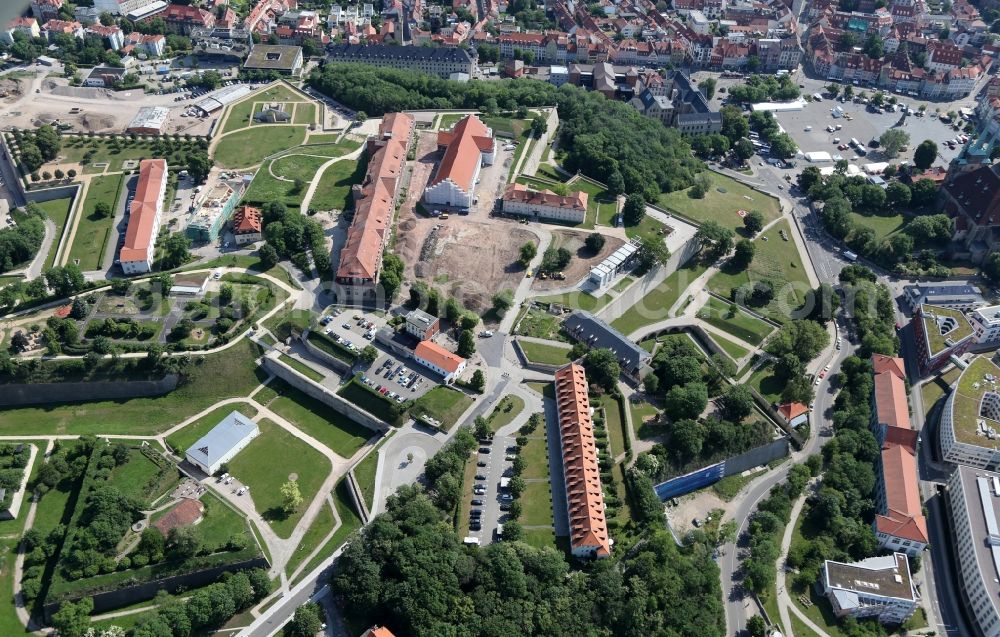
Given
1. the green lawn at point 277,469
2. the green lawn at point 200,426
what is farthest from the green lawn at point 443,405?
the green lawn at point 200,426

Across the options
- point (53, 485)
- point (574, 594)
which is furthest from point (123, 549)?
point (574, 594)

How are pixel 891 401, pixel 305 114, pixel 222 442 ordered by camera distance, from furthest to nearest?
1. pixel 305 114
2. pixel 891 401
3. pixel 222 442

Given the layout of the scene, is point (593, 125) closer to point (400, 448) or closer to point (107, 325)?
point (400, 448)

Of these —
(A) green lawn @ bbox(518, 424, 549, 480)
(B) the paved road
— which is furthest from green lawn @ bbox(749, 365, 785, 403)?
(A) green lawn @ bbox(518, 424, 549, 480)

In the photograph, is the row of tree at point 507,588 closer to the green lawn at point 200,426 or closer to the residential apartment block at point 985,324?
the green lawn at point 200,426

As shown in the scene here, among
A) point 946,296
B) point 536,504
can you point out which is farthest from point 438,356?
point 946,296

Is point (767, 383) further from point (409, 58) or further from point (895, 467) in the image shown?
point (409, 58)
